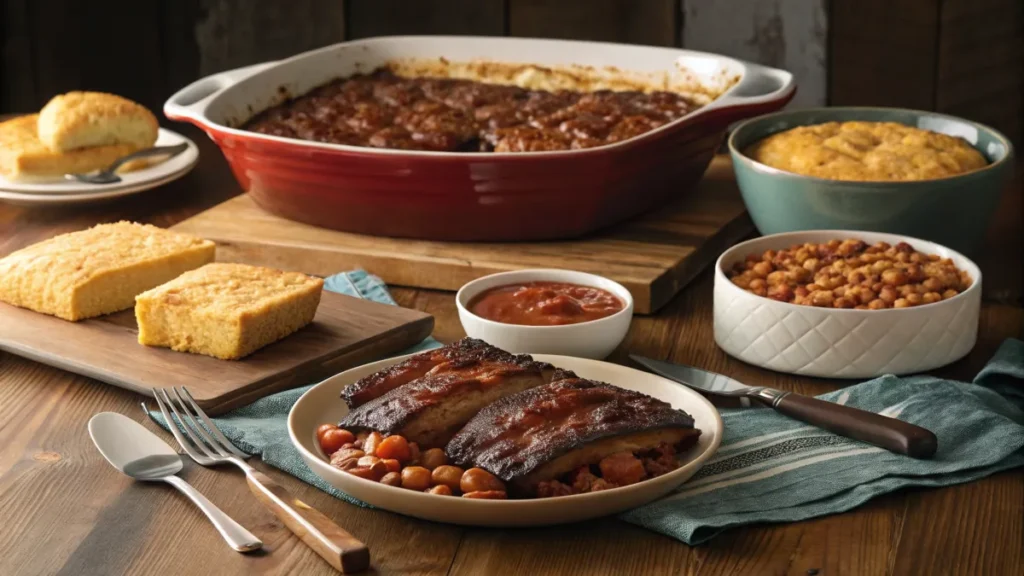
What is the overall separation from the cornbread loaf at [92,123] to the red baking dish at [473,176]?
265 mm

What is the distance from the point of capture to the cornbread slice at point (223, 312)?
2328 millimetres

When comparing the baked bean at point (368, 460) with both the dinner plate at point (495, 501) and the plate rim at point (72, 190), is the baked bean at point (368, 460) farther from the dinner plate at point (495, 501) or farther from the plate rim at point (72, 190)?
the plate rim at point (72, 190)

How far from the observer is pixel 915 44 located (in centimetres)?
398

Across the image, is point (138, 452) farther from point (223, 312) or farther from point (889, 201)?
point (889, 201)

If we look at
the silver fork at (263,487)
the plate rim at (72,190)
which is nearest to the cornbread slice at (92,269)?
the silver fork at (263,487)

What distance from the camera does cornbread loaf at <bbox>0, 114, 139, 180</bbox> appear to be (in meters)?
3.42

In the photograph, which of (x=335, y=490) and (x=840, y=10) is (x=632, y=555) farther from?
(x=840, y=10)

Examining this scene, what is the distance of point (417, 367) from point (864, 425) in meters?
0.70

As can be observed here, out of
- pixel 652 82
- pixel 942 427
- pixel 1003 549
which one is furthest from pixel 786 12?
pixel 1003 549

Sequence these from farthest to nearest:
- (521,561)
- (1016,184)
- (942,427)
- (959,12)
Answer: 1. (959,12)
2. (1016,184)
3. (942,427)
4. (521,561)

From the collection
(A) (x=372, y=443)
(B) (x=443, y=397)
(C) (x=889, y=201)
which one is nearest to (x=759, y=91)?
(C) (x=889, y=201)

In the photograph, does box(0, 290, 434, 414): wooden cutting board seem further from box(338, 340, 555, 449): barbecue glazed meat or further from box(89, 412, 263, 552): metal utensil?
box(338, 340, 555, 449): barbecue glazed meat

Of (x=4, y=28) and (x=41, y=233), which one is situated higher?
(x=4, y=28)

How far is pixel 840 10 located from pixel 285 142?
1955mm
